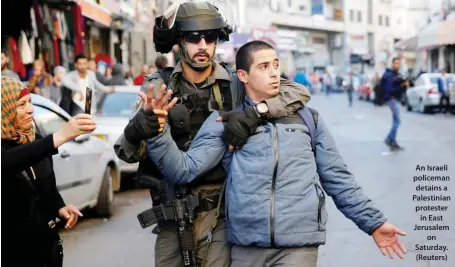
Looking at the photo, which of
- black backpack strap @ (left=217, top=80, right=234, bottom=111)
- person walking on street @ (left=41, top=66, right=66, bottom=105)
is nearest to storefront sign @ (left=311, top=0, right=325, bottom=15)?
person walking on street @ (left=41, top=66, right=66, bottom=105)

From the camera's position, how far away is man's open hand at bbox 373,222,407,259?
140 inches

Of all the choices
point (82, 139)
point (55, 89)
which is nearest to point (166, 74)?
point (82, 139)

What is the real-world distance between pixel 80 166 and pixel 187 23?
4.86 metres

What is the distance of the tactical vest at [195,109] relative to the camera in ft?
12.2

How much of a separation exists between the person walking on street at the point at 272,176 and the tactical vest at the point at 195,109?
10 cm

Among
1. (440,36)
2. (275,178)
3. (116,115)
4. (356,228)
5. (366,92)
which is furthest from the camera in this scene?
(366,92)

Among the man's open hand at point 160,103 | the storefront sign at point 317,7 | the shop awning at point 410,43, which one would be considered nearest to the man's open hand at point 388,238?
the man's open hand at point 160,103

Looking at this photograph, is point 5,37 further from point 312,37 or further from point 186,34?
point 312,37

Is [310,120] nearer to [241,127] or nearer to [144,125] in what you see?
[241,127]

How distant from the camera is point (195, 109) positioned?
3783 millimetres

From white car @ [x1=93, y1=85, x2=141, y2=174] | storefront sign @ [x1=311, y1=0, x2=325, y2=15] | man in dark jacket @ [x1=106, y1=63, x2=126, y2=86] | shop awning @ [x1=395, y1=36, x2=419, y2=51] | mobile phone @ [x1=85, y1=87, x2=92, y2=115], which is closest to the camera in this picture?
Result: mobile phone @ [x1=85, y1=87, x2=92, y2=115]

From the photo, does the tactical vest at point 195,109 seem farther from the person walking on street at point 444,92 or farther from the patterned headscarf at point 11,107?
the person walking on street at point 444,92

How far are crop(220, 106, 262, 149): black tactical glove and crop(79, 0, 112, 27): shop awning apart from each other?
18733 millimetres

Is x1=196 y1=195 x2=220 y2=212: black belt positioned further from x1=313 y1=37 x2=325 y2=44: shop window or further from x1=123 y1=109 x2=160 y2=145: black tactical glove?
x1=313 y1=37 x2=325 y2=44: shop window
